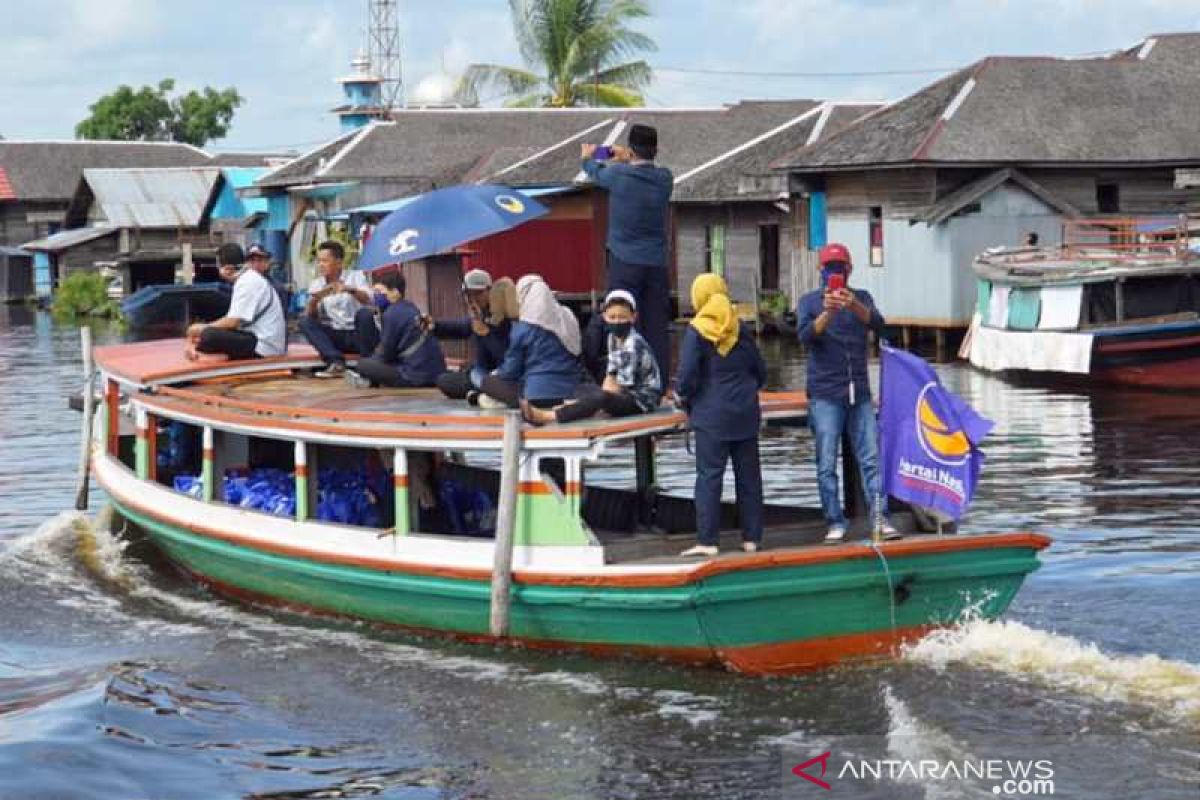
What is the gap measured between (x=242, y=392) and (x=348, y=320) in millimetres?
1521

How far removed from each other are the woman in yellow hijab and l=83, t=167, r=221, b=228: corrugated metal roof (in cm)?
5167

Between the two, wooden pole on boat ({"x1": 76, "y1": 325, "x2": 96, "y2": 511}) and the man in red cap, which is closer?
the man in red cap

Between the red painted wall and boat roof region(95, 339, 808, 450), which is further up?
the red painted wall

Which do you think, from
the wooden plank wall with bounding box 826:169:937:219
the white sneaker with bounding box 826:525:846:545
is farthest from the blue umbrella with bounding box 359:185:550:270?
the wooden plank wall with bounding box 826:169:937:219

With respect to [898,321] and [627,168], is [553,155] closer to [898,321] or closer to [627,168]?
[898,321]

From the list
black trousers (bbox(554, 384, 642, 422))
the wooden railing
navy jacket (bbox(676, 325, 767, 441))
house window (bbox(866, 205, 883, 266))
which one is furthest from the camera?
house window (bbox(866, 205, 883, 266))

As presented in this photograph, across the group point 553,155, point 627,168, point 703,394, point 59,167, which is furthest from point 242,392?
point 59,167

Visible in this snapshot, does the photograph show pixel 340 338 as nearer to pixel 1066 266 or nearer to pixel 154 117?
pixel 1066 266

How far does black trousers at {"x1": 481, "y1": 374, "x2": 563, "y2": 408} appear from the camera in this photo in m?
12.6

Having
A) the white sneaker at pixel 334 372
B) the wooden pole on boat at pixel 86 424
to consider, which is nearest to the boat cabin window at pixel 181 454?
the white sneaker at pixel 334 372

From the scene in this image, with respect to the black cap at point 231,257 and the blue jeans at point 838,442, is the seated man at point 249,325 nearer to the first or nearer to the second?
the black cap at point 231,257

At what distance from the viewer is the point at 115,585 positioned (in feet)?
51.0

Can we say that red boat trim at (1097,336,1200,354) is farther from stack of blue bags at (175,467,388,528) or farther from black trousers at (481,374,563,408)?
black trousers at (481,374,563,408)

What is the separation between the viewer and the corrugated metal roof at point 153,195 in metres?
62.5
